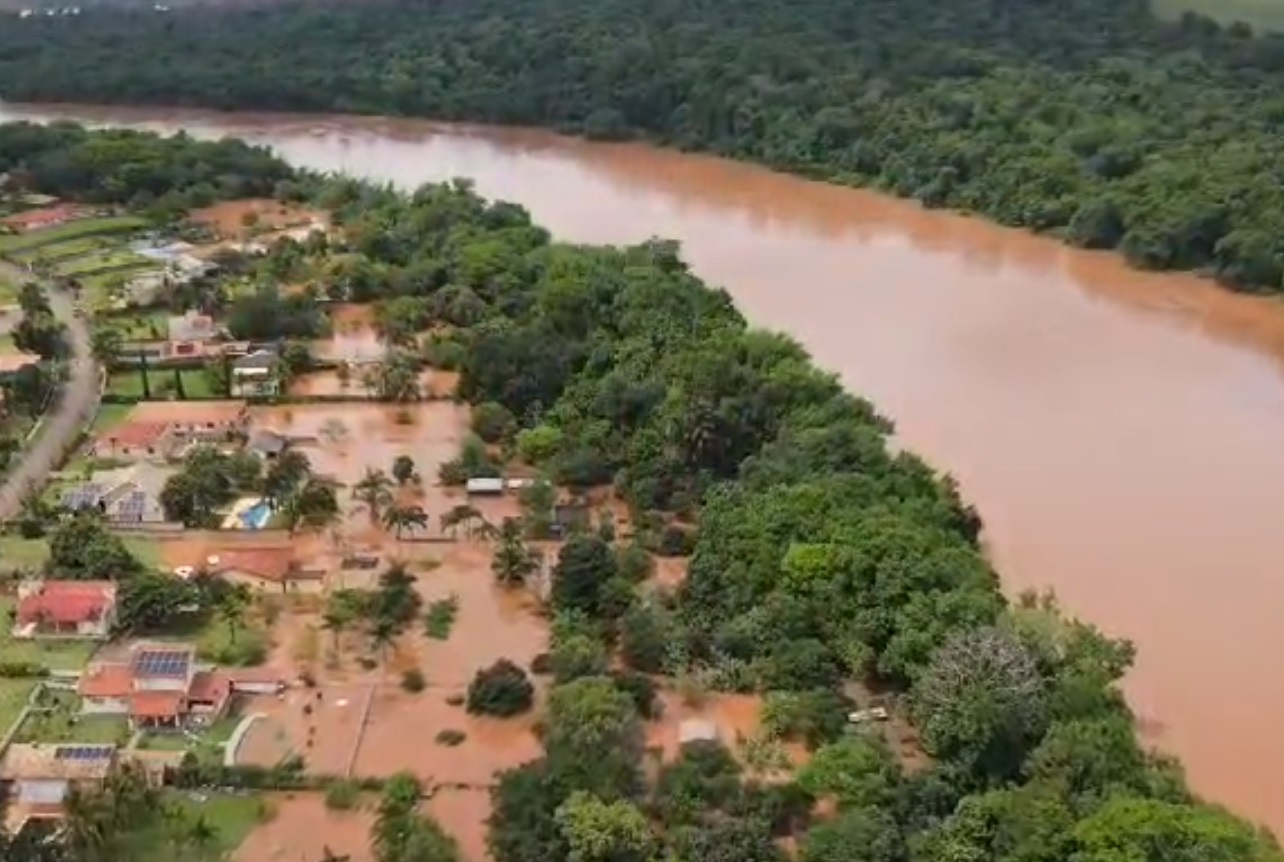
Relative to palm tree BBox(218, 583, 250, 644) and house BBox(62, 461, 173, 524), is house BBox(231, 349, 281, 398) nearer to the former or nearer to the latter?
house BBox(62, 461, 173, 524)

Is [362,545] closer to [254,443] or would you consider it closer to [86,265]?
[254,443]

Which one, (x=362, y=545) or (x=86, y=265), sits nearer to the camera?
(x=362, y=545)

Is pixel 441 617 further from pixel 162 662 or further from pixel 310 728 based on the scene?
pixel 162 662

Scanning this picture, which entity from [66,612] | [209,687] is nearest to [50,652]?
[66,612]

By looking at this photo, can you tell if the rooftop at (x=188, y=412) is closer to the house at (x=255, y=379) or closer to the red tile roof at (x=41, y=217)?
the house at (x=255, y=379)

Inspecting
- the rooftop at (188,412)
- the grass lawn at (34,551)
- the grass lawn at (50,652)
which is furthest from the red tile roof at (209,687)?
the rooftop at (188,412)

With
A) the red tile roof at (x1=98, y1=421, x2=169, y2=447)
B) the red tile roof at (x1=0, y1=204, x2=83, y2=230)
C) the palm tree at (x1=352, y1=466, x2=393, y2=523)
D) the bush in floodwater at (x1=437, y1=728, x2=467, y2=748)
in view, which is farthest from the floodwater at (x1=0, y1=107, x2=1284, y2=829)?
the red tile roof at (x1=98, y1=421, x2=169, y2=447)

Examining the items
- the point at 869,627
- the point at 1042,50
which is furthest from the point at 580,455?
the point at 1042,50
